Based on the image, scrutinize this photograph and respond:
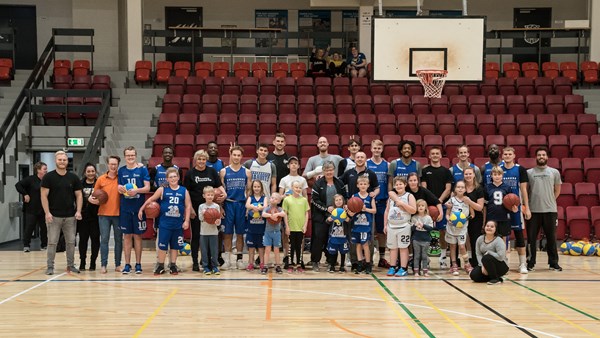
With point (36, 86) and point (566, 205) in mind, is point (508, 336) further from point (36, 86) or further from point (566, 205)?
Answer: point (36, 86)

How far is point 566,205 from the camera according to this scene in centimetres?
1323

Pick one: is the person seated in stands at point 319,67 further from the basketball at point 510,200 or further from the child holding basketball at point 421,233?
the basketball at point 510,200

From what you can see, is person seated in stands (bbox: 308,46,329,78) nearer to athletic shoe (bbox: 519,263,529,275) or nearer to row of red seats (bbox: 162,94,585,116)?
row of red seats (bbox: 162,94,585,116)

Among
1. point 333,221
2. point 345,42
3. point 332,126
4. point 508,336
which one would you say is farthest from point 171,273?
point 345,42

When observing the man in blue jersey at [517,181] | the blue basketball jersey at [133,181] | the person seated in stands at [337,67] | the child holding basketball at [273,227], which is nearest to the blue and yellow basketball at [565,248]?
the man in blue jersey at [517,181]

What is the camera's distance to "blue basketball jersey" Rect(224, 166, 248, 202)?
9.85m

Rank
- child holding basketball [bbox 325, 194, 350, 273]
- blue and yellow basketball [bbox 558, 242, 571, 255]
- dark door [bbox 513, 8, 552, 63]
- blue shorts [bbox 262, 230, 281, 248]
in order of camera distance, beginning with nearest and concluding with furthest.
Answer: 1. child holding basketball [bbox 325, 194, 350, 273]
2. blue shorts [bbox 262, 230, 281, 248]
3. blue and yellow basketball [bbox 558, 242, 571, 255]
4. dark door [bbox 513, 8, 552, 63]

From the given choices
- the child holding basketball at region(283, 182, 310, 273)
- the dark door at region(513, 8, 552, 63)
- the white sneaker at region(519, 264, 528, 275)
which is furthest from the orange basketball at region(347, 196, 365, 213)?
the dark door at region(513, 8, 552, 63)

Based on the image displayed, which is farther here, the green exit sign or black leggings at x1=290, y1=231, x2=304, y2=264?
the green exit sign

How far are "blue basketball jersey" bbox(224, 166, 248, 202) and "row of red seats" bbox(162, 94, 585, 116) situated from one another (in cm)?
623

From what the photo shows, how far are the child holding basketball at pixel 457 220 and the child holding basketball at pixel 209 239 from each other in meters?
3.05

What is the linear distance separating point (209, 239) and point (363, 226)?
2.05 meters

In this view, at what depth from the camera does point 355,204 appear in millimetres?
9281

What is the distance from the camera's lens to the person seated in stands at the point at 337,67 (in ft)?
60.3
